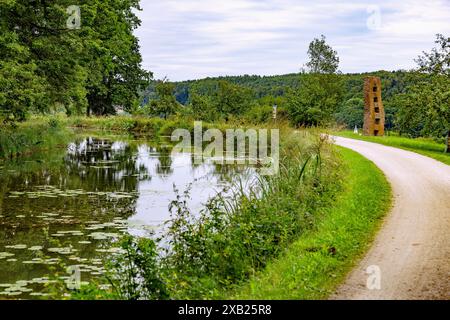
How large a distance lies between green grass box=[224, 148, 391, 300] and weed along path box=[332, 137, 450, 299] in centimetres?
21

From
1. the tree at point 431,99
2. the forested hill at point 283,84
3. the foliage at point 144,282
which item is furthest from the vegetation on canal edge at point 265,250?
the forested hill at point 283,84

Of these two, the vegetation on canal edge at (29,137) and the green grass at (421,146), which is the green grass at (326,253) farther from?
the vegetation on canal edge at (29,137)

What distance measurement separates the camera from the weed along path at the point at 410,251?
7301 mm

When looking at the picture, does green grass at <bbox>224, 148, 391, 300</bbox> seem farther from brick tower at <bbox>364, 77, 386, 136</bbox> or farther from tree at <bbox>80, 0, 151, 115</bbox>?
tree at <bbox>80, 0, 151, 115</bbox>

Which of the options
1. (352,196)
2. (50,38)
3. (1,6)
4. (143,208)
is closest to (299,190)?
(352,196)

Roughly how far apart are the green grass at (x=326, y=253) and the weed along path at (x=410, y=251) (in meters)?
0.21

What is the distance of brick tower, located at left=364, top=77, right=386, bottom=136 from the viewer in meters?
37.5

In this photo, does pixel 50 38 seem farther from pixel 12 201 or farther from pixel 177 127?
pixel 177 127

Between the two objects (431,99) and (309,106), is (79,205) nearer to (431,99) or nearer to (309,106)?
(431,99)

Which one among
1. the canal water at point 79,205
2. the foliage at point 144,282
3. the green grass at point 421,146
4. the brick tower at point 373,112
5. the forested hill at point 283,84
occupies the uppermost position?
the forested hill at point 283,84

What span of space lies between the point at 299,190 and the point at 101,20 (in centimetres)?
3060

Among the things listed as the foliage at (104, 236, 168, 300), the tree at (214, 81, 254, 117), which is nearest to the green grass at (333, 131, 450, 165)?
the foliage at (104, 236, 168, 300)

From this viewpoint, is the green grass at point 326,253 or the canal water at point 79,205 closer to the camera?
the green grass at point 326,253
